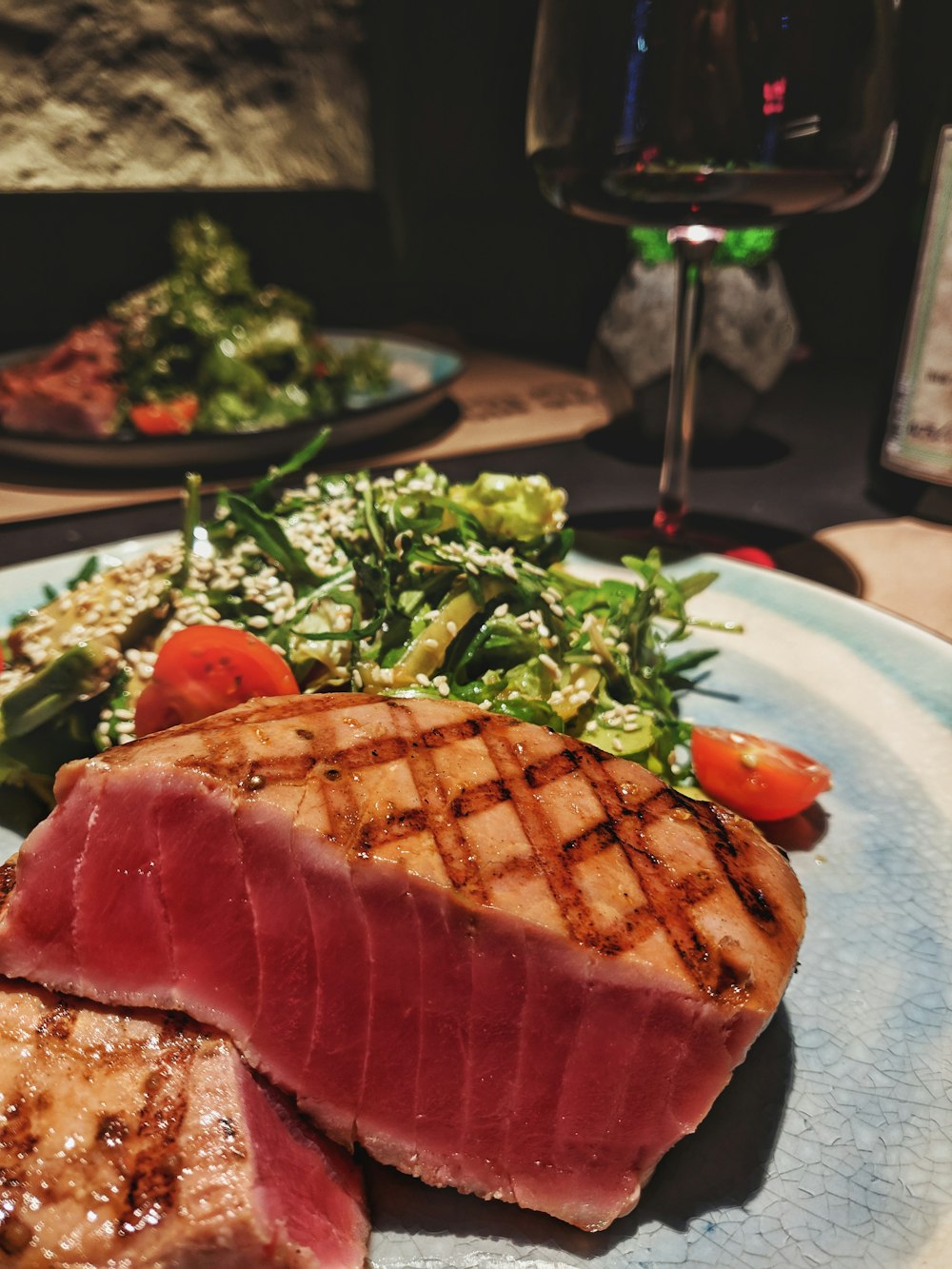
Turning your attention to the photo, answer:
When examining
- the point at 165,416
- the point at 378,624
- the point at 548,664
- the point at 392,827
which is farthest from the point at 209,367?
the point at 392,827

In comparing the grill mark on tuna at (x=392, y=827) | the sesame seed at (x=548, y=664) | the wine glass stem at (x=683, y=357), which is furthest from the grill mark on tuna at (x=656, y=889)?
the wine glass stem at (x=683, y=357)

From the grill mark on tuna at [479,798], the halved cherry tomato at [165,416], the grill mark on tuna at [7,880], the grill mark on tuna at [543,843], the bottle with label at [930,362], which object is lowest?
the halved cherry tomato at [165,416]

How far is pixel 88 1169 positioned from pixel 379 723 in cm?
74

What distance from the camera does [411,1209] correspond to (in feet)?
4.43

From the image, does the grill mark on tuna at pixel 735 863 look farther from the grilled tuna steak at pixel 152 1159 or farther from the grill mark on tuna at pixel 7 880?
the grill mark on tuna at pixel 7 880

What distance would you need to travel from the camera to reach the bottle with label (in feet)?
9.59

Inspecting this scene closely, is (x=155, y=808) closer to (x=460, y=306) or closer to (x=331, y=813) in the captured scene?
(x=331, y=813)

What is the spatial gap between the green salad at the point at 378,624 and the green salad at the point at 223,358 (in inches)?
87.9

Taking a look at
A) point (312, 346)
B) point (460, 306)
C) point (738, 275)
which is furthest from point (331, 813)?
point (460, 306)

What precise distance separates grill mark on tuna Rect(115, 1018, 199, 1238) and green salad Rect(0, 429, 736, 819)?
0.84 metres

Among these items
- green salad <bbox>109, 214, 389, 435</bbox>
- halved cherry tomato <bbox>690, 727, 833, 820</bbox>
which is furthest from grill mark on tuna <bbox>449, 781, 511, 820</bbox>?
green salad <bbox>109, 214, 389, 435</bbox>

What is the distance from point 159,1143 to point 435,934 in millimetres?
445

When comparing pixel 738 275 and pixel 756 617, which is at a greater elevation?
pixel 738 275

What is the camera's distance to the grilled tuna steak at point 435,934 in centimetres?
135
